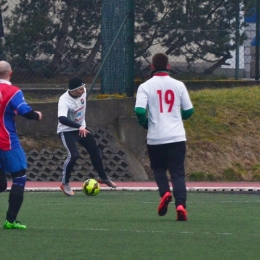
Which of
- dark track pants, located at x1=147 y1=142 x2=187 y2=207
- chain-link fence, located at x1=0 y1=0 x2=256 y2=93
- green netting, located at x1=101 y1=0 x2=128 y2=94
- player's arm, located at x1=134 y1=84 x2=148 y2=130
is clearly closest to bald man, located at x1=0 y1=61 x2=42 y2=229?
player's arm, located at x1=134 y1=84 x2=148 y2=130

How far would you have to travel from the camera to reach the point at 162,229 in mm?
8766

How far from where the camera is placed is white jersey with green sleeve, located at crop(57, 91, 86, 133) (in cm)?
1298

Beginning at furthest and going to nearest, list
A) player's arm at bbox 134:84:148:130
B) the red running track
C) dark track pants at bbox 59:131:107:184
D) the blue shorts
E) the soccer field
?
1. the red running track
2. dark track pants at bbox 59:131:107:184
3. player's arm at bbox 134:84:148:130
4. the blue shorts
5. the soccer field

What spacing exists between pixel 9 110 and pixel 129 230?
1669mm

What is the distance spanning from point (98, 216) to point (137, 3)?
8.68 meters

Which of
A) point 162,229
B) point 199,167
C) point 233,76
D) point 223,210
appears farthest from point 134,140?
point 162,229

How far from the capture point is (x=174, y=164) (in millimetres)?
9500

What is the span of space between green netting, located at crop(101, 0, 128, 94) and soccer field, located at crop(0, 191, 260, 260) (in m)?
5.13

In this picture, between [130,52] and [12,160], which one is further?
[130,52]

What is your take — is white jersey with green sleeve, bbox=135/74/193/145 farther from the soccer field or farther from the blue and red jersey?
the blue and red jersey

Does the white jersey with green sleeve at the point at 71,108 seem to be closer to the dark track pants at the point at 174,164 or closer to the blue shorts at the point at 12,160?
the dark track pants at the point at 174,164

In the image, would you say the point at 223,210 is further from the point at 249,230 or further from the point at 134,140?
the point at 134,140

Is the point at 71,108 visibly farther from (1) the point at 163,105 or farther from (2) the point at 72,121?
(1) the point at 163,105

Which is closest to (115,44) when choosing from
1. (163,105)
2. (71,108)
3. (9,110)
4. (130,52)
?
(130,52)
